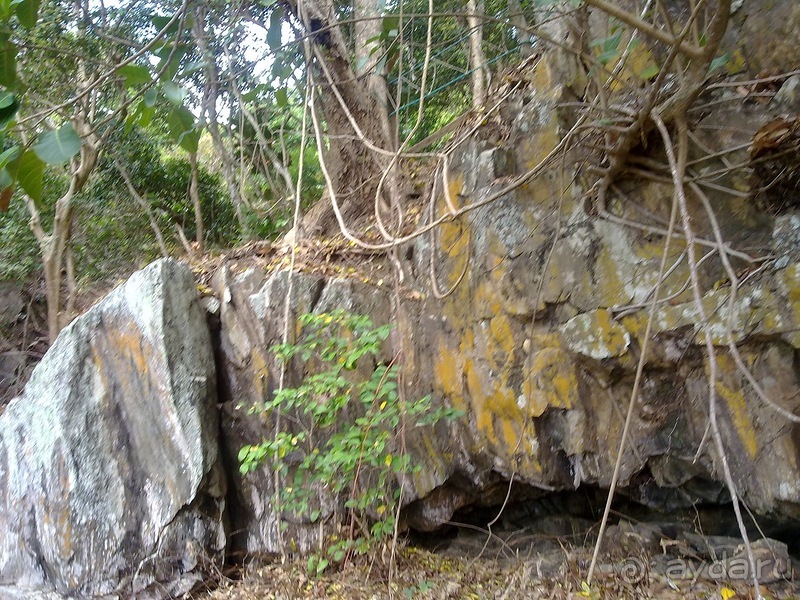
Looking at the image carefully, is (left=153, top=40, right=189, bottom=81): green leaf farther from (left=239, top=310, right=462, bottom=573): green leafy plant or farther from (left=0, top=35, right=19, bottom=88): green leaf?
(left=239, top=310, right=462, bottom=573): green leafy plant

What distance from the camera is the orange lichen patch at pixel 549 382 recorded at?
3268 millimetres

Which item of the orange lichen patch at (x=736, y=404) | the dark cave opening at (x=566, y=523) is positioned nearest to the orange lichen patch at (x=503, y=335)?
the dark cave opening at (x=566, y=523)

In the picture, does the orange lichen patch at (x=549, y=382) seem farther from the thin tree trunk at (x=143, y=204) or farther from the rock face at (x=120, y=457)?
the thin tree trunk at (x=143, y=204)

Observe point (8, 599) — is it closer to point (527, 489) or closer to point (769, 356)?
point (527, 489)

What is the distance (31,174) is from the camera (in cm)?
106

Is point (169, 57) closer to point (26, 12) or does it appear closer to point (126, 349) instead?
point (26, 12)

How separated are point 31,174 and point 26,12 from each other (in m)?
0.34

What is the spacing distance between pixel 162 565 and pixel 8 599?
1.18 meters

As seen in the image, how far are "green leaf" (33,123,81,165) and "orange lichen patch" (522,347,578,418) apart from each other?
2.81 m

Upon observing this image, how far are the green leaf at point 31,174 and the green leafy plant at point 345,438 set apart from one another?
7.46ft

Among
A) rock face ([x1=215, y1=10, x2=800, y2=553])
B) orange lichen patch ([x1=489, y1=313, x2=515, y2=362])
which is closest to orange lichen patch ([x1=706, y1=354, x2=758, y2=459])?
rock face ([x1=215, y1=10, x2=800, y2=553])

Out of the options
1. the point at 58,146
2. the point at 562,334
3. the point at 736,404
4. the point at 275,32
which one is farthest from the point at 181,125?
the point at 736,404

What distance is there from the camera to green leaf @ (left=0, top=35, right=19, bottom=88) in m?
1.09

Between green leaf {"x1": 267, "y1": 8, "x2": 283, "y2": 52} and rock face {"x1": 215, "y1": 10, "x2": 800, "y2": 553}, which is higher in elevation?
green leaf {"x1": 267, "y1": 8, "x2": 283, "y2": 52}
